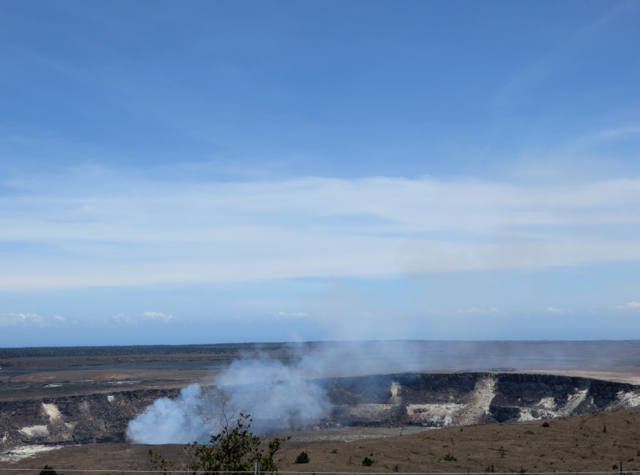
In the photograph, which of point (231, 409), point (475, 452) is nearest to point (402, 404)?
point (231, 409)

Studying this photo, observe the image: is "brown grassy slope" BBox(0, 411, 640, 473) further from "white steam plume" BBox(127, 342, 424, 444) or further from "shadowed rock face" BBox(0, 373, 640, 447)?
"shadowed rock face" BBox(0, 373, 640, 447)

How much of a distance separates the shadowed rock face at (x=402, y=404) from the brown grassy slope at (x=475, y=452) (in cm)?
1158

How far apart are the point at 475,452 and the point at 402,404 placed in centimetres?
3417

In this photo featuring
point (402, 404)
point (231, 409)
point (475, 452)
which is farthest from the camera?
point (402, 404)

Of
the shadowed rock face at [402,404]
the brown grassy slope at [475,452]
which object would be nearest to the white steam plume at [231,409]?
the shadowed rock face at [402,404]

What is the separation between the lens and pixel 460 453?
3278cm

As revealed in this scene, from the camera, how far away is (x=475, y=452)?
32.9 metres

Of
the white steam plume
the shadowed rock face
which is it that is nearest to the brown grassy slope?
the white steam plume

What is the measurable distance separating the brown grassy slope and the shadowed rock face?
11580 mm

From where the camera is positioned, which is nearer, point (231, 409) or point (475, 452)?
point (475, 452)

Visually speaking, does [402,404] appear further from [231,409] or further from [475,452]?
[475,452]

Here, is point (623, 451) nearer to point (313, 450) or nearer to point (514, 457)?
point (514, 457)

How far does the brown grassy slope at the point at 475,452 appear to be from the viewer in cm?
2925

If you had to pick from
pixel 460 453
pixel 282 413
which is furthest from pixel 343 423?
pixel 460 453
